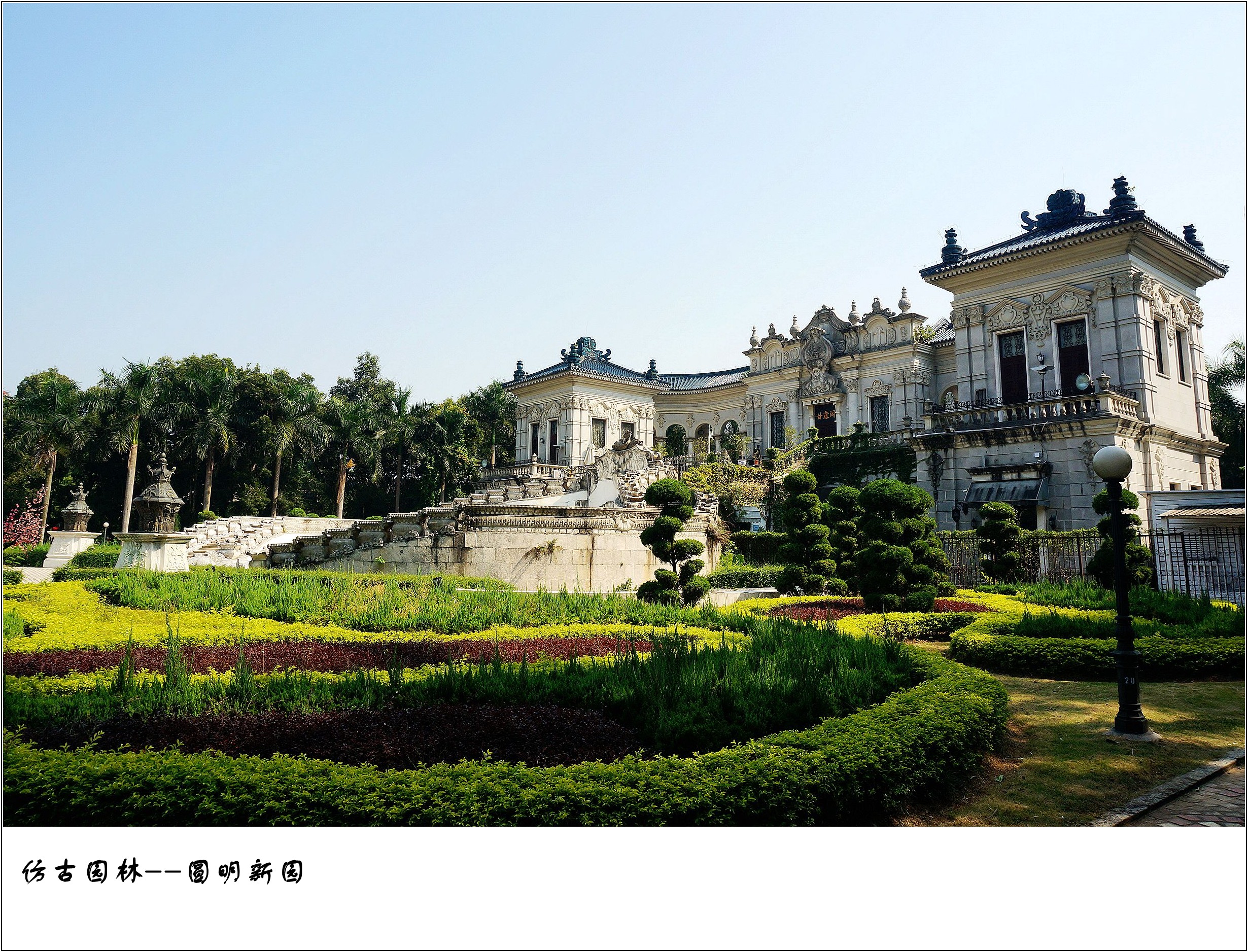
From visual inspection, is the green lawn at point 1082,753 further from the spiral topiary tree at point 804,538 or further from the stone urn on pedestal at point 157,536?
the stone urn on pedestal at point 157,536

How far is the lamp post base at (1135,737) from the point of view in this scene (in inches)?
268

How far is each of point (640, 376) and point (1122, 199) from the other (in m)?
27.0

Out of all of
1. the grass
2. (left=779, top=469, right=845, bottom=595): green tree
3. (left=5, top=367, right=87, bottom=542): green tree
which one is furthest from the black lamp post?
(left=5, top=367, right=87, bottom=542): green tree

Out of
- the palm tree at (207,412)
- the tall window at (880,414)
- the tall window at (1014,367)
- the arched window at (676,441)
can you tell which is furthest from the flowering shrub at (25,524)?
the tall window at (1014,367)

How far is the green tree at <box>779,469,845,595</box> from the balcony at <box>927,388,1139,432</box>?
11.1m

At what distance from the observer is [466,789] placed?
435cm

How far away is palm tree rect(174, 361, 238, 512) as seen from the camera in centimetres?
3625

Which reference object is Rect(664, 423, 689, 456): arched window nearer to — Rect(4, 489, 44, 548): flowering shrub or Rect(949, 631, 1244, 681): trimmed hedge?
Rect(4, 489, 44, 548): flowering shrub

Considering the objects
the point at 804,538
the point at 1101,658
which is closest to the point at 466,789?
the point at 1101,658

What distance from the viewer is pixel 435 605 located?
1223 centimetres

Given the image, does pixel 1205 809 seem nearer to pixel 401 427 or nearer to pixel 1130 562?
pixel 1130 562

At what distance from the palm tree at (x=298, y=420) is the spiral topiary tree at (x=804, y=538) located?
2978cm
